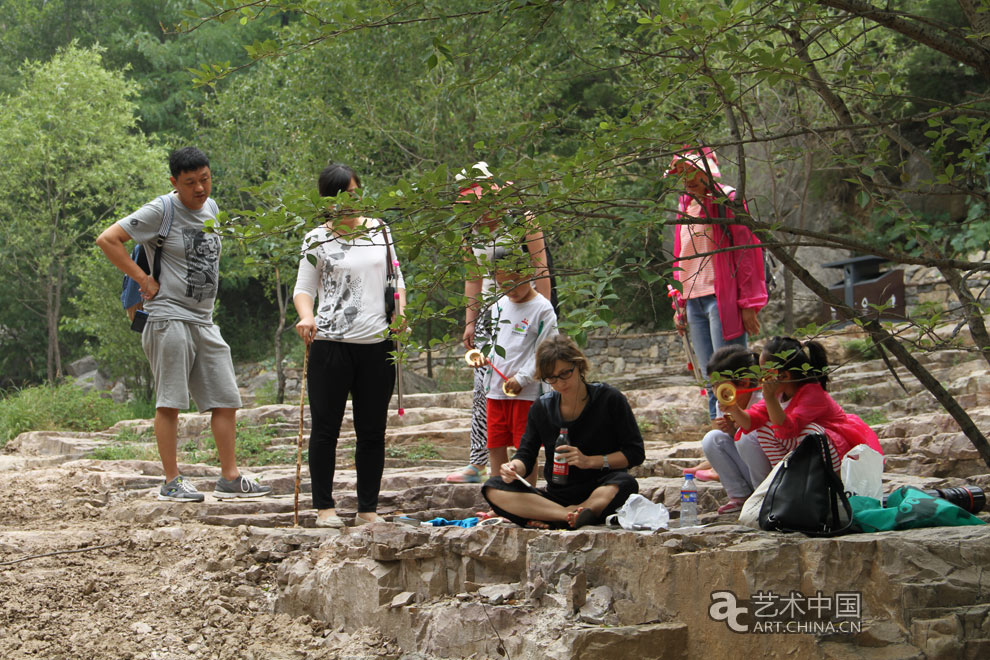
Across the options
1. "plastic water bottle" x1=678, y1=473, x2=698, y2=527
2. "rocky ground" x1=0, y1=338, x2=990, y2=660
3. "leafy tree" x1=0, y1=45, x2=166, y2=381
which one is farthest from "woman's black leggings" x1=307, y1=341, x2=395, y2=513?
"leafy tree" x1=0, y1=45, x2=166, y2=381

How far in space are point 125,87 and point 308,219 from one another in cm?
1926

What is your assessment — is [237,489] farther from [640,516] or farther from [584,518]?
[640,516]

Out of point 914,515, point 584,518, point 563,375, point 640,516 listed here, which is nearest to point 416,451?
point 563,375

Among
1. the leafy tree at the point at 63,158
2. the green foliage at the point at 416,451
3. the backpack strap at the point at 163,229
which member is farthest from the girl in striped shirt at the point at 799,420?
the leafy tree at the point at 63,158

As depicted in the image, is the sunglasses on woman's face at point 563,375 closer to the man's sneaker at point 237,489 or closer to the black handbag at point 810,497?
the black handbag at point 810,497

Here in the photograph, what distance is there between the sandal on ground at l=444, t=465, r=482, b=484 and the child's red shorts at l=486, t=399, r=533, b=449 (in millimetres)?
737

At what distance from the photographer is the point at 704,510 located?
4586mm

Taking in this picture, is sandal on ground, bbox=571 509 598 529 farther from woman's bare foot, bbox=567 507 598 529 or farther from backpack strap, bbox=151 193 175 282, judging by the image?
backpack strap, bbox=151 193 175 282

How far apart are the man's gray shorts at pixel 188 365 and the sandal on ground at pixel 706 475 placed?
2575 mm

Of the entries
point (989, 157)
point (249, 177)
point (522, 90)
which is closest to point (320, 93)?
point (522, 90)

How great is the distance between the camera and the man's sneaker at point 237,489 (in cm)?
511

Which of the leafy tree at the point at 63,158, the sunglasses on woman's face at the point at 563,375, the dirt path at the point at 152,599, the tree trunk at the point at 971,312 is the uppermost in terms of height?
the leafy tree at the point at 63,158

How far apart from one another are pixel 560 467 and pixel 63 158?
17652 mm

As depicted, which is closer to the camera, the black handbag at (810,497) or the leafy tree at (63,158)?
the black handbag at (810,497)
